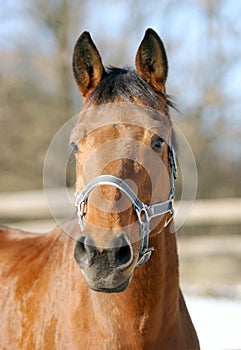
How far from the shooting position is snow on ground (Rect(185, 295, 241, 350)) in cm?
493

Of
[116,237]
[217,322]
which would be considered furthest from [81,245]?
[217,322]

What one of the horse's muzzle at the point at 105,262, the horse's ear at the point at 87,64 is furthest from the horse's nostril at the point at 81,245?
the horse's ear at the point at 87,64

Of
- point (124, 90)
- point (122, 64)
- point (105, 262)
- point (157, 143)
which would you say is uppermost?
point (122, 64)

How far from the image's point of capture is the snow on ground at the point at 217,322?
194 inches

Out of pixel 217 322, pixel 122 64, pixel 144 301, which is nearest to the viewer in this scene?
pixel 144 301

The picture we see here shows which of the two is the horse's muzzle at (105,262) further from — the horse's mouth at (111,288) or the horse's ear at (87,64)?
the horse's ear at (87,64)

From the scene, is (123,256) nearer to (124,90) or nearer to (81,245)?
(81,245)

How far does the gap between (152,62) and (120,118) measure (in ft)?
1.37

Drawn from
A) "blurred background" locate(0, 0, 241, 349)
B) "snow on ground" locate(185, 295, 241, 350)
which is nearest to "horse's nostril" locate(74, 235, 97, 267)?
"snow on ground" locate(185, 295, 241, 350)

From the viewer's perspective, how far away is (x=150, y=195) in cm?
238

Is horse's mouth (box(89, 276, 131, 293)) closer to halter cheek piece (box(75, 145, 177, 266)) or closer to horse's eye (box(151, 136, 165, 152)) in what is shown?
halter cheek piece (box(75, 145, 177, 266))

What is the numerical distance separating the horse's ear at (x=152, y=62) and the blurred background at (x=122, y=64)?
8137 millimetres

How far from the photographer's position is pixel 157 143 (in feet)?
7.91

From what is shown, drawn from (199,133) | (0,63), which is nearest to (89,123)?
(199,133)
